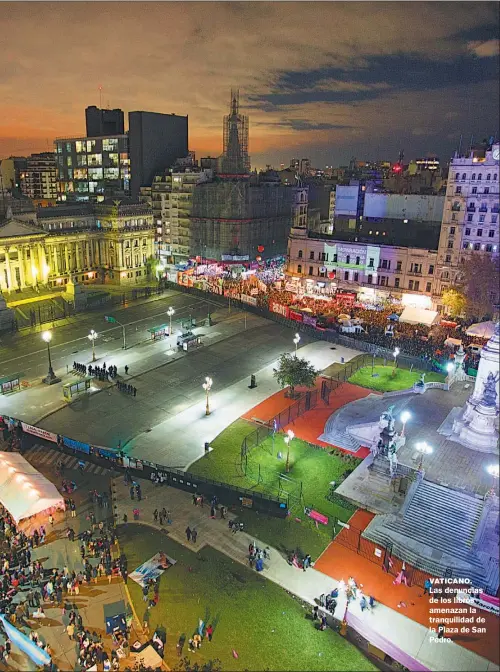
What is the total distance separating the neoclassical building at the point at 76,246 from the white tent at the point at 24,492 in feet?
170

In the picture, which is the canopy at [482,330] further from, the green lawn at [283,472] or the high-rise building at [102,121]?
the high-rise building at [102,121]

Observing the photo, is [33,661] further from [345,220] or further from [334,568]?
[345,220]

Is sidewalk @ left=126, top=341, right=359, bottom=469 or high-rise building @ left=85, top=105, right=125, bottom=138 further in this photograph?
high-rise building @ left=85, top=105, right=125, bottom=138

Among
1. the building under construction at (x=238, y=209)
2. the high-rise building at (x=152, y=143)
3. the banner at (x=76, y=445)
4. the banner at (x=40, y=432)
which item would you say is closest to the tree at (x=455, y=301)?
the building under construction at (x=238, y=209)

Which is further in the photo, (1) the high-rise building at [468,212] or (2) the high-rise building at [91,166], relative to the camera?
(2) the high-rise building at [91,166]

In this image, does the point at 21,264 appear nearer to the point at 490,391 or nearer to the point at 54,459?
the point at 54,459

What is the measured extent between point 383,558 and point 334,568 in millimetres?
2911

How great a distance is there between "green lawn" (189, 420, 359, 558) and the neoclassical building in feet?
175

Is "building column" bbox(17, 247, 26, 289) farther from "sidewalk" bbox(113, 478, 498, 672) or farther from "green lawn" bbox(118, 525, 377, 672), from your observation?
"green lawn" bbox(118, 525, 377, 672)

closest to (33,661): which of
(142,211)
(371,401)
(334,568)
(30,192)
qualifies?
(334,568)

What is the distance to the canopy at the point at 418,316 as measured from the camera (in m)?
61.7

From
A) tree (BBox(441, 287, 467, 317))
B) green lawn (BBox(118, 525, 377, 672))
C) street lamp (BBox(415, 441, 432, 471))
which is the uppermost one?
tree (BBox(441, 287, 467, 317))

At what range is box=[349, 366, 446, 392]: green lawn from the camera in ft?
161

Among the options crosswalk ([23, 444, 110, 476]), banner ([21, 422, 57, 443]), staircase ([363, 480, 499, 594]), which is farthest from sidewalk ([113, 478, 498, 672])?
banner ([21, 422, 57, 443])
